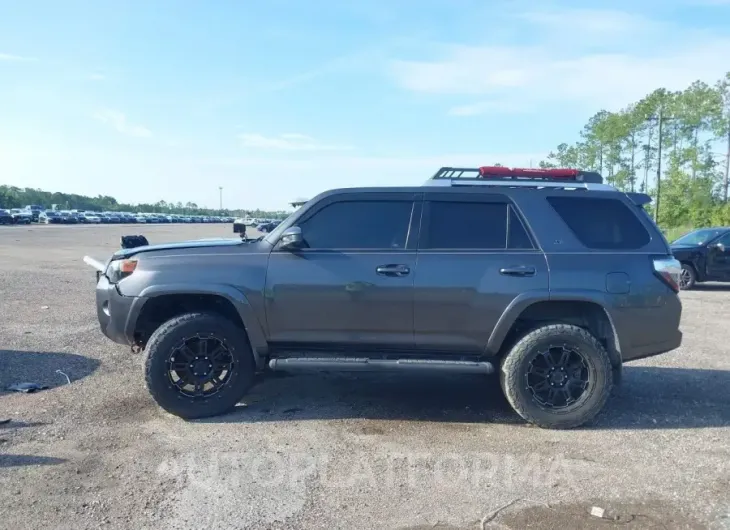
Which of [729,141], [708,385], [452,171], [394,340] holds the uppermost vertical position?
[729,141]

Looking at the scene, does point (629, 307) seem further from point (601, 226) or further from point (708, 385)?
point (708, 385)

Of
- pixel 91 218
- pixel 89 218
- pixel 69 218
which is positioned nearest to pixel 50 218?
pixel 69 218

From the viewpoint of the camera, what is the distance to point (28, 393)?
5.84m

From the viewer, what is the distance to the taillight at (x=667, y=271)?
17.3ft

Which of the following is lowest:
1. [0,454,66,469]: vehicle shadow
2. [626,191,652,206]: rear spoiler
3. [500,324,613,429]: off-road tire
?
[0,454,66,469]: vehicle shadow

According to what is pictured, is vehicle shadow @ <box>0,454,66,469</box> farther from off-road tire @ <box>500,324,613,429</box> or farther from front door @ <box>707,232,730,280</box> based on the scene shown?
front door @ <box>707,232,730,280</box>

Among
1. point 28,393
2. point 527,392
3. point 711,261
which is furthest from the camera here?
point 711,261

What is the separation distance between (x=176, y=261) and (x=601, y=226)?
3.58 meters

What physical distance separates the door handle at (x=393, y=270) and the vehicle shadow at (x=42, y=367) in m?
3.34

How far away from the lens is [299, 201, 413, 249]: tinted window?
5.38 meters

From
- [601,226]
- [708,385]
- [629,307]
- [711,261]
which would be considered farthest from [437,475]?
[711,261]

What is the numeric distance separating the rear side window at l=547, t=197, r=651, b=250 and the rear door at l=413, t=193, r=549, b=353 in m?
0.42

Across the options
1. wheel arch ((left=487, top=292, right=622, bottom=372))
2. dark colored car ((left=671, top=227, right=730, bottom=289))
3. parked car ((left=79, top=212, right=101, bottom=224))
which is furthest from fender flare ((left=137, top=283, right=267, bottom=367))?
parked car ((left=79, top=212, right=101, bottom=224))

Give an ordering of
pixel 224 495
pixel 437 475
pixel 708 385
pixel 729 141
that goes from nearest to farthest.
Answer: pixel 224 495 < pixel 437 475 < pixel 708 385 < pixel 729 141
